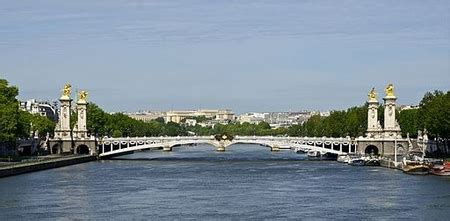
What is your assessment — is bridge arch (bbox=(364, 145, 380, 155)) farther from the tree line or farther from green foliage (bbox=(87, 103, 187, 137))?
the tree line

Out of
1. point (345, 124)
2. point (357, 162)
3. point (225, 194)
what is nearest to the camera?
point (225, 194)

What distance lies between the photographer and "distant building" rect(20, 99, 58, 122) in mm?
139750

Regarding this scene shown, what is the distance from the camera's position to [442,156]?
80562mm

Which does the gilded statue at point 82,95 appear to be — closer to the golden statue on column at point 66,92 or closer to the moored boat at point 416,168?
the golden statue on column at point 66,92

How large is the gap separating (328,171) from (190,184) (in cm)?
1529

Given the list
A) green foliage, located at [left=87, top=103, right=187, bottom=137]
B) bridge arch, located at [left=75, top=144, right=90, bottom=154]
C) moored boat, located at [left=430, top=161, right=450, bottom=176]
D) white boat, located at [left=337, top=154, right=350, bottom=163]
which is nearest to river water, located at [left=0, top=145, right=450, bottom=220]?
moored boat, located at [left=430, top=161, right=450, bottom=176]

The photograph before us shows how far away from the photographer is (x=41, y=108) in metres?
147

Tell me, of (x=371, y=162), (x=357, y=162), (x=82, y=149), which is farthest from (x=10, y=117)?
(x=371, y=162)

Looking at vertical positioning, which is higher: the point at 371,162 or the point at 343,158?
the point at 343,158

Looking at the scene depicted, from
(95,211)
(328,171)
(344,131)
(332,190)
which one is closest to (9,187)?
(95,211)

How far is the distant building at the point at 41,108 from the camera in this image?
13975cm

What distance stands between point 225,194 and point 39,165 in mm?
21733

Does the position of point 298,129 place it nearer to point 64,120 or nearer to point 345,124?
Answer: point 345,124

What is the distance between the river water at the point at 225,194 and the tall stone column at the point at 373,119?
52.0ft
